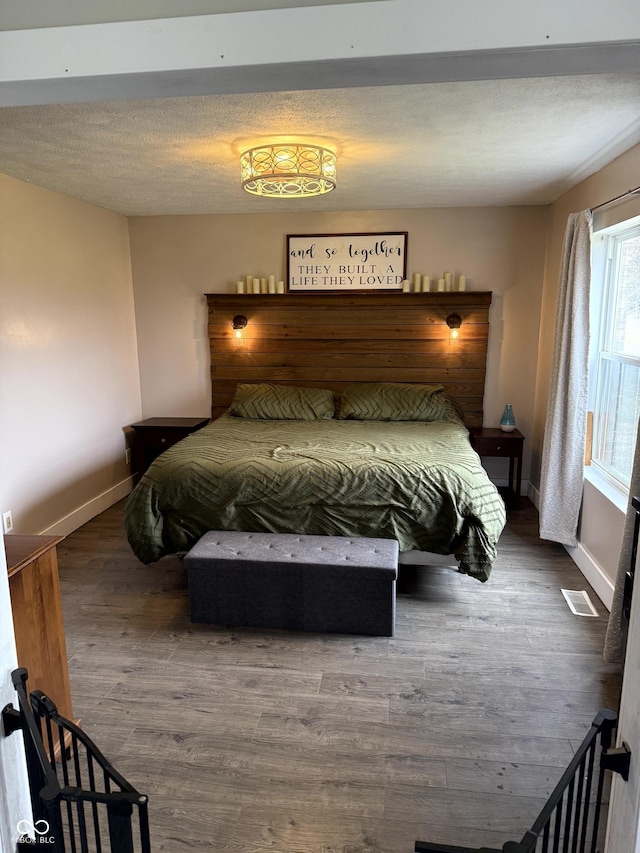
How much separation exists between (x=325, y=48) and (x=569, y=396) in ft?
9.28

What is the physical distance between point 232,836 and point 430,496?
1.78 metres

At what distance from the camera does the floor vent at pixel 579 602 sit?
9.75 feet

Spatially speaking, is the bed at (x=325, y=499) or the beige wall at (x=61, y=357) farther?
the beige wall at (x=61, y=357)

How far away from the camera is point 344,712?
2.23m

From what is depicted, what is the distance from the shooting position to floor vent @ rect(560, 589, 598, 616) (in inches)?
117

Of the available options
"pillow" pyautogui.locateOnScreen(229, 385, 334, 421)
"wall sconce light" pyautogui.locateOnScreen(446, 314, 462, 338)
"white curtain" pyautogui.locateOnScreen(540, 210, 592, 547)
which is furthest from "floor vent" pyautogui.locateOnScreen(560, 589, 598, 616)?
"wall sconce light" pyautogui.locateOnScreen(446, 314, 462, 338)

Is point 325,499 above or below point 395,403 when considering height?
below

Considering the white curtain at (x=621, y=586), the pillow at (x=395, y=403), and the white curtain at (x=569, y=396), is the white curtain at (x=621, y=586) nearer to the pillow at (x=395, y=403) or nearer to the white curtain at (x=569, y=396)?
the white curtain at (x=569, y=396)

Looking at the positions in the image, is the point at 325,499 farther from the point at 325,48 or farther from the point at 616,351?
the point at 325,48

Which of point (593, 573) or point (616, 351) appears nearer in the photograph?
point (593, 573)

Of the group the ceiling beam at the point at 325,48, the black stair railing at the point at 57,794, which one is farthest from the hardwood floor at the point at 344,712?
the ceiling beam at the point at 325,48

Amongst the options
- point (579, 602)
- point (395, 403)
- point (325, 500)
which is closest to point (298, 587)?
point (325, 500)

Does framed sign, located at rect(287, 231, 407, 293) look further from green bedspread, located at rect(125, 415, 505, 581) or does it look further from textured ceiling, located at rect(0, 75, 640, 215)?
green bedspread, located at rect(125, 415, 505, 581)

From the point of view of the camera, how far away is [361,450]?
3.48 meters
